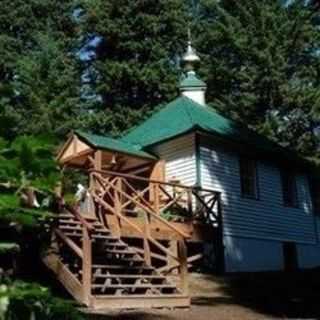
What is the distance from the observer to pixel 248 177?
23.2 m

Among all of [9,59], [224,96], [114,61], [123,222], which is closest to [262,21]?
[224,96]

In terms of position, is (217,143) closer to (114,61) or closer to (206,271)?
(206,271)

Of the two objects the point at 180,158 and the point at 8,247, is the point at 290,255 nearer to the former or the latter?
the point at 180,158

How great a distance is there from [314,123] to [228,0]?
9.67 meters

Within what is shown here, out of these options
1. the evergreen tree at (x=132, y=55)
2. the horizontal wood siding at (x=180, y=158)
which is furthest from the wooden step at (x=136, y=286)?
the evergreen tree at (x=132, y=55)

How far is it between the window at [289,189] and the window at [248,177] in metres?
2.13

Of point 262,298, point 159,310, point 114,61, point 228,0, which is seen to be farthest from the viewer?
point 228,0

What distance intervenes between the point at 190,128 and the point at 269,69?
18939 millimetres

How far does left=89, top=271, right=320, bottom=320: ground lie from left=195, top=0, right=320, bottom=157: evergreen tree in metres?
19.7

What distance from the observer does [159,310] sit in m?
11.8

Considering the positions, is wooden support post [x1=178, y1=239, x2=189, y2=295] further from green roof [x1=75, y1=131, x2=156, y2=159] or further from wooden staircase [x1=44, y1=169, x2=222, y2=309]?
green roof [x1=75, y1=131, x2=156, y2=159]

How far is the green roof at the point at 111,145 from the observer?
19.2 meters

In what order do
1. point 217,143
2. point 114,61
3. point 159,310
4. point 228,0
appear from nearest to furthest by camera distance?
point 159,310
point 217,143
point 114,61
point 228,0

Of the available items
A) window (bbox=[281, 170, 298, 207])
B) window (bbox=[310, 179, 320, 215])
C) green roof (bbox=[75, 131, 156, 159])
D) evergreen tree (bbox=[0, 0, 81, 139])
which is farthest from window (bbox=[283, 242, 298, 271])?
evergreen tree (bbox=[0, 0, 81, 139])
